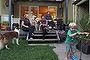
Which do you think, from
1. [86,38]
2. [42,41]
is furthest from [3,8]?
[86,38]

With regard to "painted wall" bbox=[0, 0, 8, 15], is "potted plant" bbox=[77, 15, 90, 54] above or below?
below

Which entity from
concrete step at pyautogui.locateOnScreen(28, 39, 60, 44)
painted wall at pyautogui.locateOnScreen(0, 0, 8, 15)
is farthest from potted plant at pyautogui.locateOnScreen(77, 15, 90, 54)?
painted wall at pyautogui.locateOnScreen(0, 0, 8, 15)

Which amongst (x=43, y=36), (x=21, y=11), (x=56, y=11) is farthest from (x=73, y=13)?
(x=21, y=11)

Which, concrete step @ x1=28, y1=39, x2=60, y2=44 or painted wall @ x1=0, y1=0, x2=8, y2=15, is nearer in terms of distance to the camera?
concrete step @ x1=28, y1=39, x2=60, y2=44

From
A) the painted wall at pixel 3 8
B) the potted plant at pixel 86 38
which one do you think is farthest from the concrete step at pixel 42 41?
the painted wall at pixel 3 8

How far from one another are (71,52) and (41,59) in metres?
1.05

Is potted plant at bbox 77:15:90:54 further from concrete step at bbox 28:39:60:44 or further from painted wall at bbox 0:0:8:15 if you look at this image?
painted wall at bbox 0:0:8:15

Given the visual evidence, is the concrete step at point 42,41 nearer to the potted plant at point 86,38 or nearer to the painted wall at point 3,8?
the potted plant at point 86,38

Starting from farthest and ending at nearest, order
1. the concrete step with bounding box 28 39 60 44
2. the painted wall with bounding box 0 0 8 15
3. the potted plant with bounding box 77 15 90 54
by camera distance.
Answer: the painted wall with bounding box 0 0 8 15, the concrete step with bounding box 28 39 60 44, the potted plant with bounding box 77 15 90 54

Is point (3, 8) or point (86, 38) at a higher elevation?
point (3, 8)

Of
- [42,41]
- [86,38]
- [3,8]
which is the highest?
[3,8]

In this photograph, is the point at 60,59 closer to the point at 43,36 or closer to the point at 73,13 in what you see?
the point at 43,36

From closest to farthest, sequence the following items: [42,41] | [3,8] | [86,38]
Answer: [86,38] → [42,41] → [3,8]

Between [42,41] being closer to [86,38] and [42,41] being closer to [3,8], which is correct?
[86,38]
